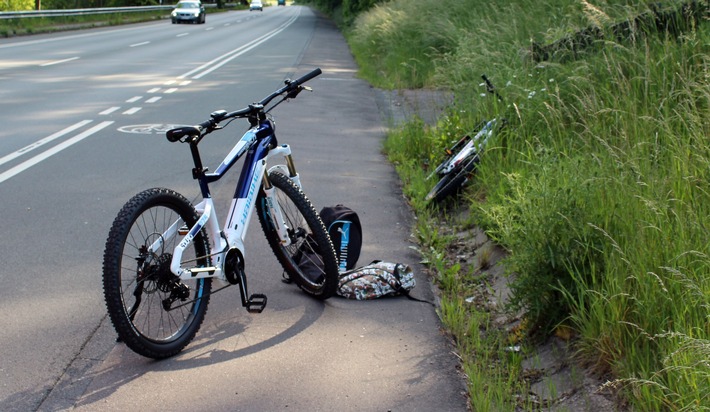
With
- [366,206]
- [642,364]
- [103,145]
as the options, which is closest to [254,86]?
[103,145]

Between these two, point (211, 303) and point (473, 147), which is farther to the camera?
point (473, 147)

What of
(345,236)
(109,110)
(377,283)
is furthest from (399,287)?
(109,110)

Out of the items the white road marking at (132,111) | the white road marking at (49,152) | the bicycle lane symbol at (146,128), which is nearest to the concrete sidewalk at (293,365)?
the white road marking at (49,152)

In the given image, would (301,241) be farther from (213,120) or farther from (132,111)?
(132,111)

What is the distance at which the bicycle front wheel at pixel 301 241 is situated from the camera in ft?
17.1

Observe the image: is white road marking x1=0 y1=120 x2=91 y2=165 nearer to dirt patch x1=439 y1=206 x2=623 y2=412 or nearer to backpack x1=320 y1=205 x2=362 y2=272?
backpack x1=320 y1=205 x2=362 y2=272

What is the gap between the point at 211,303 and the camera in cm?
541

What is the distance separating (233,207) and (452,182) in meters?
3.40

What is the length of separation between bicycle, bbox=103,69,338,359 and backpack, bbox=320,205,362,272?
0.46 meters

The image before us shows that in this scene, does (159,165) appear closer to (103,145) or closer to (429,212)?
(103,145)

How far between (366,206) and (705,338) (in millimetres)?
4699

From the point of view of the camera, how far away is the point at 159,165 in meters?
9.64

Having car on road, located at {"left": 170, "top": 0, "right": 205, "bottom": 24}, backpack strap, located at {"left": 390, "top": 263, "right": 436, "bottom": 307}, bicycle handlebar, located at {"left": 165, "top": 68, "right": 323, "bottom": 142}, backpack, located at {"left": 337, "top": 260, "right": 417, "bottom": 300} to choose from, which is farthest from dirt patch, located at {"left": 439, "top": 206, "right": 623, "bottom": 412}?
car on road, located at {"left": 170, "top": 0, "right": 205, "bottom": 24}

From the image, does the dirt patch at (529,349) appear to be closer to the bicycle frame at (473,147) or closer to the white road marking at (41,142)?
the bicycle frame at (473,147)
